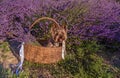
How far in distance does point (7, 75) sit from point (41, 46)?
0.66m

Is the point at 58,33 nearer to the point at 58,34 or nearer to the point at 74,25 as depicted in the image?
the point at 58,34

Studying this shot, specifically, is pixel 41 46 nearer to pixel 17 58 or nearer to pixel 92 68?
pixel 17 58

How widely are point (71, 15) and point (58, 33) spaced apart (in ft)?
1.08

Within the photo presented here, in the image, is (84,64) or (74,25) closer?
(84,64)

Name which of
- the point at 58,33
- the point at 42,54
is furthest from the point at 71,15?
the point at 42,54

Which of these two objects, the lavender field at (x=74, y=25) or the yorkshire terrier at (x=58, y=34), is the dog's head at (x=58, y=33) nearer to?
the yorkshire terrier at (x=58, y=34)

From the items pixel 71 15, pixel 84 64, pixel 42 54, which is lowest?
pixel 84 64

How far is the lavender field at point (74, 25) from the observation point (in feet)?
12.4

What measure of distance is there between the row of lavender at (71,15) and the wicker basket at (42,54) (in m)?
0.21

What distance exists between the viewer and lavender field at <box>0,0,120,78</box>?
12.4ft

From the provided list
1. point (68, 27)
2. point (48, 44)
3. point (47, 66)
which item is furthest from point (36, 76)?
point (68, 27)

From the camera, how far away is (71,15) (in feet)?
12.9

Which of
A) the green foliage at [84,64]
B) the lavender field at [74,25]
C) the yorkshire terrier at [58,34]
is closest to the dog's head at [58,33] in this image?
the yorkshire terrier at [58,34]

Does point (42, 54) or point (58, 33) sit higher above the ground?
point (58, 33)
